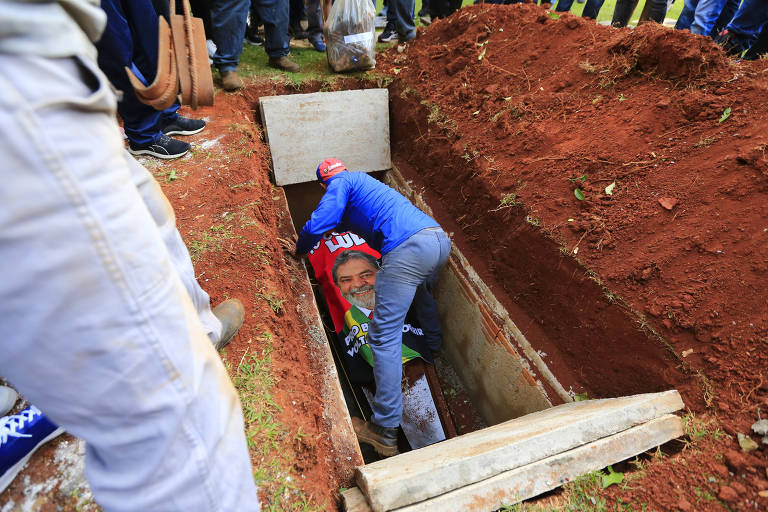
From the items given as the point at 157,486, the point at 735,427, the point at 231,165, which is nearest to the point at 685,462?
the point at 735,427

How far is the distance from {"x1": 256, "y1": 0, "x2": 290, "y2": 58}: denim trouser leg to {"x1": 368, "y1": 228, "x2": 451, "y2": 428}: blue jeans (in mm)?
3483

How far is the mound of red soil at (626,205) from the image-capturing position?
209 centimetres

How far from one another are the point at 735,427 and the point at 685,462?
1.00 feet

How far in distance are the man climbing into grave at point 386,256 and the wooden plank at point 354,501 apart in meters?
1.00

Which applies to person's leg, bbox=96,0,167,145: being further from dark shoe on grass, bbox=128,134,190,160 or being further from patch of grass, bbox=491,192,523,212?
patch of grass, bbox=491,192,523,212

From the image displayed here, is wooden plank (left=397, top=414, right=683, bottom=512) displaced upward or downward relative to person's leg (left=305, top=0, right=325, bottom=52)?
downward

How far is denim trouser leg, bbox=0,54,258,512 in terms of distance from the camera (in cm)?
67

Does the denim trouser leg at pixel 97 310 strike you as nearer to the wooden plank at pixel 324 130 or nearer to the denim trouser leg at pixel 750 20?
the wooden plank at pixel 324 130

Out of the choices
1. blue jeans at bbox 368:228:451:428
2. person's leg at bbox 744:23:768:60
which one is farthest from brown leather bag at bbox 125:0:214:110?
person's leg at bbox 744:23:768:60

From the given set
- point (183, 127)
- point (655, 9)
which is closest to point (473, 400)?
point (183, 127)

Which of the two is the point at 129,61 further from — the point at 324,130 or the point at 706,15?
the point at 706,15

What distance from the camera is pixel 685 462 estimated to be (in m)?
1.73

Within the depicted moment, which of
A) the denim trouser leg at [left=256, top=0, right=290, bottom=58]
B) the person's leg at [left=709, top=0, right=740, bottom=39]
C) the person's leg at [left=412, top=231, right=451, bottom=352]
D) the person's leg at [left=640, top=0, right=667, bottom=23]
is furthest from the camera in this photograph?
the person's leg at [left=640, top=0, right=667, bottom=23]

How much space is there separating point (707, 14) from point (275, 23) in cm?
545
